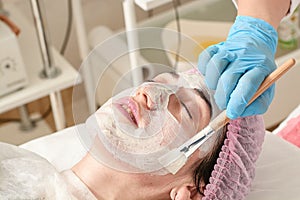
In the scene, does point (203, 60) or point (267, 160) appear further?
point (267, 160)

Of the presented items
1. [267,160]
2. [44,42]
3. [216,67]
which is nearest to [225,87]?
[216,67]

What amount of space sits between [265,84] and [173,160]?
266mm

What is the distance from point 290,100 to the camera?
2451 mm

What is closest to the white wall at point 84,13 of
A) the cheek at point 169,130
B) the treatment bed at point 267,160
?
the treatment bed at point 267,160

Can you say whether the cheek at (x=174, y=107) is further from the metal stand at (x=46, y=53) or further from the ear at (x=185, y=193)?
the metal stand at (x=46, y=53)

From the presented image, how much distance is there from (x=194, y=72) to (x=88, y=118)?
10.7 inches

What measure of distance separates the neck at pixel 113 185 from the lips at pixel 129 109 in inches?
5.6

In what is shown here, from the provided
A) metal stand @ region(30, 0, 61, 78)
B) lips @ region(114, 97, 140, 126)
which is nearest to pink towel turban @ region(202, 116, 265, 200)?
lips @ region(114, 97, 140, 126)

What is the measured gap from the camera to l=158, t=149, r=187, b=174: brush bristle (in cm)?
143

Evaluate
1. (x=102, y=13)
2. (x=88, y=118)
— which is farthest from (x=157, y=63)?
(x=102, y=13)

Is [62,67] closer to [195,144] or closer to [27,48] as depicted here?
[27,48]

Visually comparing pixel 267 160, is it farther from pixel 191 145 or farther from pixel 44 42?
pixel 44 42

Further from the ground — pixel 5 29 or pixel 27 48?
pixel 5 29

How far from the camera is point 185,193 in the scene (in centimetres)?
150
